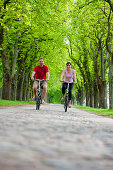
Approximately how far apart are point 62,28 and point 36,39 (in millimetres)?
2813

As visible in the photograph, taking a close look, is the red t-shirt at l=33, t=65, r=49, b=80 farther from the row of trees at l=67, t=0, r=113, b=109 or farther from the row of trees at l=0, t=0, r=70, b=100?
the row of trees at l=67, t=0, r=113, b=109

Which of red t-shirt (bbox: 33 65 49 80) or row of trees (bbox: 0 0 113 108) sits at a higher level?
row of trees (bbox: 0 0 113 108)

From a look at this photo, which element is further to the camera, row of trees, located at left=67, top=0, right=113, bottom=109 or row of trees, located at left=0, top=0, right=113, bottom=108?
row of trees, located at left=67, top=0, right=113, bottom=109

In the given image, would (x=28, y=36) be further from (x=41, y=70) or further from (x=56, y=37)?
(x=41, y=70)

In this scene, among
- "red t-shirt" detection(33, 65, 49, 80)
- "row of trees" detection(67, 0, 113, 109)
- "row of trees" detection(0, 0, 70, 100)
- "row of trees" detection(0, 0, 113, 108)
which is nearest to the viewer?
"red t-shirt" detection(33, 65, 49, 80)

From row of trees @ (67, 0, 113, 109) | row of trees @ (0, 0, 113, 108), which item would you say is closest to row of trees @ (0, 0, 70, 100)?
row of trees @ (0, 0, 113, 108)

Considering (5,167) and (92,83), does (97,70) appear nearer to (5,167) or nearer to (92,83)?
(92,83)

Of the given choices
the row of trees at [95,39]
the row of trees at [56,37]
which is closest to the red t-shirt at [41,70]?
the row of trees at [56,37]

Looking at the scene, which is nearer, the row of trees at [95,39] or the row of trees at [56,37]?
the row of trees at [56,37]

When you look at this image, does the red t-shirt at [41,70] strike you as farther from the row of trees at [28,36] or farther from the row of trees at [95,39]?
the row of trees at [95,39]

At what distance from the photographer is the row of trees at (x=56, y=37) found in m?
17.3

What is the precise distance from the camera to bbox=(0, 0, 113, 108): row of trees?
1733 centimetres

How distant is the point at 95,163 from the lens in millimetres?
1568

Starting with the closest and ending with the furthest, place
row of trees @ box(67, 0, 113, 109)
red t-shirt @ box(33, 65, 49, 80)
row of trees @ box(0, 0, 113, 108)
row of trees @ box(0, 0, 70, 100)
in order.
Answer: red t-shirt @ box(33, 65, 49, 80) → row of trees @ box(0, 0, 70, 100) → row of trees @ box(0, 0, 113, 108) → row of trees @ box(67, 0, 113, 109)
